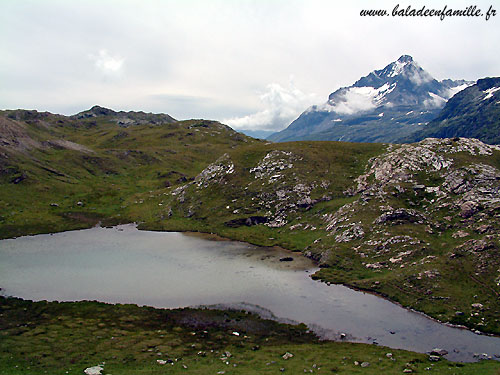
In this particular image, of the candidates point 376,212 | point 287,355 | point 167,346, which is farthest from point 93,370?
point 376,212

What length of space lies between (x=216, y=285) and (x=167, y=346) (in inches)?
999

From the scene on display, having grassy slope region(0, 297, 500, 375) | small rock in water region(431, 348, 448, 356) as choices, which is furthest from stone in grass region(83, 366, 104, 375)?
small rock in water region(431, 348, 448, 356)

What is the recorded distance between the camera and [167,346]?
2035 inches

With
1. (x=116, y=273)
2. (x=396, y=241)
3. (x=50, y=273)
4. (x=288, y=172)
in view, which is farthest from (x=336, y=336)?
(x=288, y=172)

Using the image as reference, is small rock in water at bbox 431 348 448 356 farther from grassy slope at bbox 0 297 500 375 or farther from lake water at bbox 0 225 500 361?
grassy slope at bbox 0 297 500 375

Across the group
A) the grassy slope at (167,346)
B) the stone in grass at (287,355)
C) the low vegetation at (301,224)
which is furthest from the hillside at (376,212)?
the stone in grass at (287,355)

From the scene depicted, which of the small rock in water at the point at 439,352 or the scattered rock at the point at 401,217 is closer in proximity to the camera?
the small rock in water at the point at 439,352

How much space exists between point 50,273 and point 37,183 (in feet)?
330

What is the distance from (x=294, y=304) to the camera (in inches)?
2655

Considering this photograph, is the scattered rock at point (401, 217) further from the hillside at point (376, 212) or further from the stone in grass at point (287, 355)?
the stone in grass at point (287, 355)

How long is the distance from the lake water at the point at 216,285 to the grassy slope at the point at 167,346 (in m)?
4.29

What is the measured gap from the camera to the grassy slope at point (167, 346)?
1746 inches

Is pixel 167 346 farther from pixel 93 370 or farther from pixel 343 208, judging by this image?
pixel 343 208

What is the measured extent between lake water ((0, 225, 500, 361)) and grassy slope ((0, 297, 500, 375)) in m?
4.29
